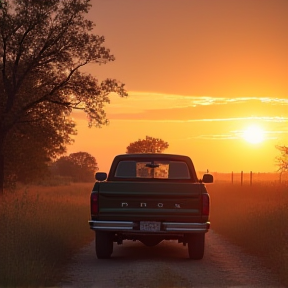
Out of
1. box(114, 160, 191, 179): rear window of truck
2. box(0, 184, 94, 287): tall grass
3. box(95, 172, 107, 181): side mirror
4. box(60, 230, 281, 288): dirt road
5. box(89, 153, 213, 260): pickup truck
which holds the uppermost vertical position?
box(114, 160, 191, 179): rear window of truck

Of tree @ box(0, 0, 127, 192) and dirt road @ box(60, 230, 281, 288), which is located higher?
tree @ box(0, 0, 127, 192)

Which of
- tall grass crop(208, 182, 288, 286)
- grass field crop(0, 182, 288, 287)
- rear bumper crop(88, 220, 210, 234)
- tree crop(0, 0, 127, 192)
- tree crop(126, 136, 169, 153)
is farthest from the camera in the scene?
tree crop(126, 136, 169, 153)

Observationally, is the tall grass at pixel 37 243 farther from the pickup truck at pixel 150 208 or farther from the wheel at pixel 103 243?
the pickup truck at pixel 150 208

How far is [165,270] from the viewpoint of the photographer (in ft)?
37.6

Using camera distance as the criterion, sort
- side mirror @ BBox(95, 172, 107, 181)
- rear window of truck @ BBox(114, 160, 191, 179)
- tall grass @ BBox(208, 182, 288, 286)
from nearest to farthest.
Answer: tall grass @ BBox(208, 182, 288, 286) < side mirror @ BBox(95, 172, 107, 181) < rear window of truck @ BBox(114, 160, 191, 179)

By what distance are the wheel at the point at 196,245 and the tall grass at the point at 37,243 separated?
8.87 feet

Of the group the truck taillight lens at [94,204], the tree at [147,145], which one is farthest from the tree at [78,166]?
the truck taillight lens at [94,204]

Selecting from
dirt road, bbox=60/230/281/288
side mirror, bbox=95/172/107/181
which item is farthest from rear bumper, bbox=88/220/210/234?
side mirror, bbox=95/172/107/181

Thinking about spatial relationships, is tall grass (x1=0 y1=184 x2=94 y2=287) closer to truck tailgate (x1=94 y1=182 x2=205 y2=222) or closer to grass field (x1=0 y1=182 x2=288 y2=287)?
grass field (x1=0 y1=182 x2=288 y2=287)

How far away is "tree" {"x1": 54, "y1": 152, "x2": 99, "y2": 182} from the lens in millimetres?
103438

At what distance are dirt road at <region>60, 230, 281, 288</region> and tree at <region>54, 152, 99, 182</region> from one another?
277 feet

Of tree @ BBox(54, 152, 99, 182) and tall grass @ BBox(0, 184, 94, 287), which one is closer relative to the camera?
tall grass @ BBox(0, 184, 94, 287)

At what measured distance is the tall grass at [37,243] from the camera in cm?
1053

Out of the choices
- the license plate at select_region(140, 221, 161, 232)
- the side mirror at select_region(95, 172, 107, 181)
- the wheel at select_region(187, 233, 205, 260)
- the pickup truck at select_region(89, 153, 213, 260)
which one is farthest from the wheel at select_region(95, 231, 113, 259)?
the wheel at select_region(187, 233, 205, 260)
